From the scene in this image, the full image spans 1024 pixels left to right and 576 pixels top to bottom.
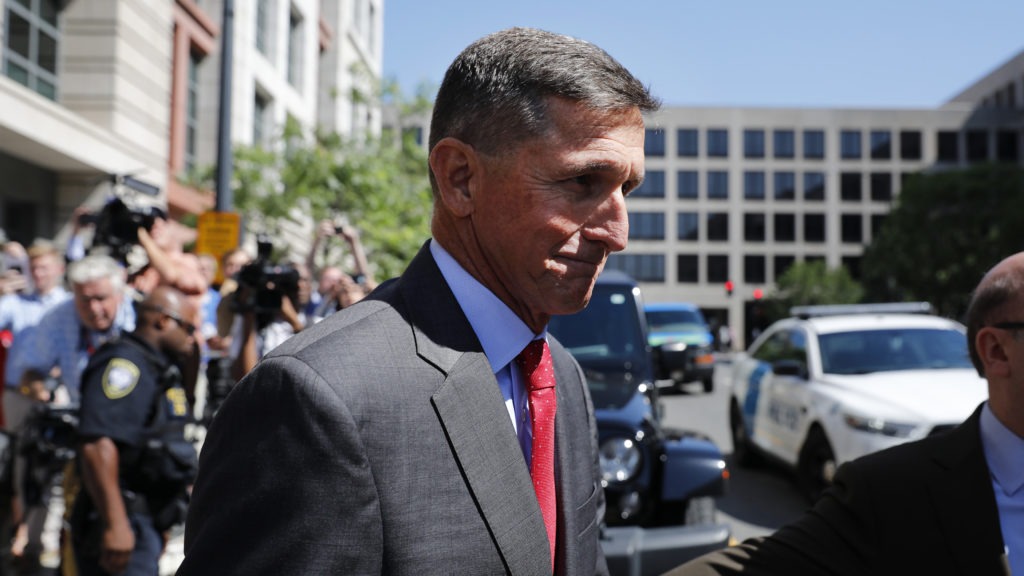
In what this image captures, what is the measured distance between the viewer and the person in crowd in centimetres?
422

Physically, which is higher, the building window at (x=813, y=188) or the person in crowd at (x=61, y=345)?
the building window at (x=813, y=188)

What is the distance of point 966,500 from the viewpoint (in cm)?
222

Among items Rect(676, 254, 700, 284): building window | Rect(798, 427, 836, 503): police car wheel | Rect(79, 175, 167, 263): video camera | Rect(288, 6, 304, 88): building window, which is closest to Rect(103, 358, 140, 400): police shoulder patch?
Rect(79, 175, 167, 263): video camera

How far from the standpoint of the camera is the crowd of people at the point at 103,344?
355 centimetres

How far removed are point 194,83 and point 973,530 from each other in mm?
19436

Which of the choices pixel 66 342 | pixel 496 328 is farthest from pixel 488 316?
pixel 66 342

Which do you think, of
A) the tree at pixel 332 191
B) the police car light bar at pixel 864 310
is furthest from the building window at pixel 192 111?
the police car light bar at pixel 864 310

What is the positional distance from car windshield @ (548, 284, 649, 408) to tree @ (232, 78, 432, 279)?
8403mm

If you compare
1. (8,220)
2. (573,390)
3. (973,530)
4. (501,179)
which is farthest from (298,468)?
(8,220)

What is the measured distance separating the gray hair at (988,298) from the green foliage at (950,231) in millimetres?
48704

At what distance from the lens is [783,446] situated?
8.52m

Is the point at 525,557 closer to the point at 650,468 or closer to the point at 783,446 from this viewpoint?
the point at 650,468

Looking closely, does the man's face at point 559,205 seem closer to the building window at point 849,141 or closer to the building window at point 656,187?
the building window at point 656,187

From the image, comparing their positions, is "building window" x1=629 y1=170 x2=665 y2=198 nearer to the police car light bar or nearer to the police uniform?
the police car light bar
